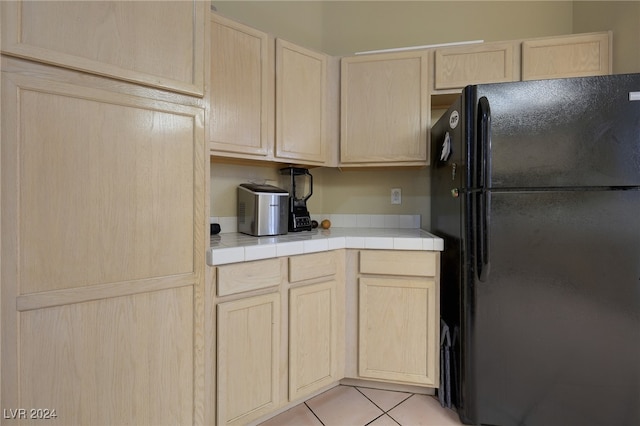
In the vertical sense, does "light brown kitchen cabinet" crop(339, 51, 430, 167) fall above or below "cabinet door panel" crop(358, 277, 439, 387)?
above

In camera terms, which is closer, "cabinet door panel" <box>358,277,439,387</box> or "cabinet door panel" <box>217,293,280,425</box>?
"cabinet door panel" <box>217,293,280,425</box>

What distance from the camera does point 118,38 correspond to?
0.99 meters

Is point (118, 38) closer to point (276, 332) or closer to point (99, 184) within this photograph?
point (99, 184)

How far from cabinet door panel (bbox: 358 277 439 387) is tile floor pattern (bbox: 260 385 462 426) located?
129 mm

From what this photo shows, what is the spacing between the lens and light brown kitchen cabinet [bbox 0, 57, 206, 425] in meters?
0.86

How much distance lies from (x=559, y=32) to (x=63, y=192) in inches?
115

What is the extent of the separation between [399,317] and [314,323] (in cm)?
47

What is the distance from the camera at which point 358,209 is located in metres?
2.31

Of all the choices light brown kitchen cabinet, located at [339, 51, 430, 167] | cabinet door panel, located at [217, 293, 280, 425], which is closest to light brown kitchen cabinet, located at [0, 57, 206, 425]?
cabinet door panel, located at [217, 293, 280, 425]

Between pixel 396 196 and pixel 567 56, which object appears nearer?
pixel 567 56

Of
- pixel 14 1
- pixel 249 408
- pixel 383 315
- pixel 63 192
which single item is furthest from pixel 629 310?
pixel 14 1

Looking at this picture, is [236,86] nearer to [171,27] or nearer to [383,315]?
[171,27]

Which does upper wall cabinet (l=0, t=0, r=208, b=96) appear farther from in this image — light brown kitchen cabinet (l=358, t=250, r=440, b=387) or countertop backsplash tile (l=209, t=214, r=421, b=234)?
countertop backsplash tile (l=209, t=214, r=421, b=234)

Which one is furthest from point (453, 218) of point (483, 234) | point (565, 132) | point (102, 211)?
point (102, 211)
